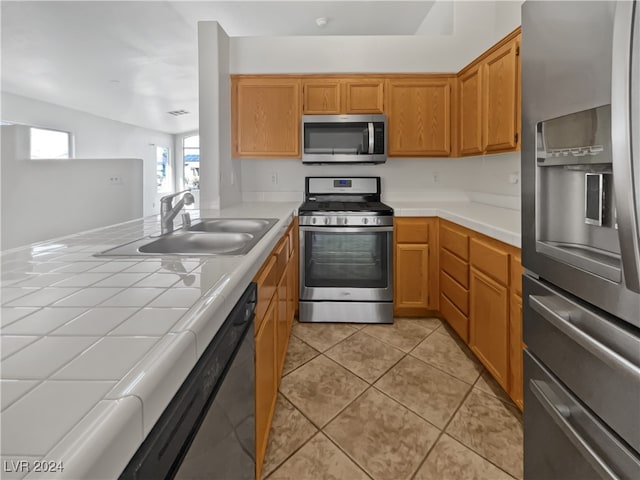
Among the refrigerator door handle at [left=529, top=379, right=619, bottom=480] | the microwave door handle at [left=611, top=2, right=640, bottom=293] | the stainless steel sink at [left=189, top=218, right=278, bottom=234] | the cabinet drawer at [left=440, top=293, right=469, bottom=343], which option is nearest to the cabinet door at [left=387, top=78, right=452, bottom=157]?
the cabinet drawer at [left=440, top=293, right=469, bottom=343]

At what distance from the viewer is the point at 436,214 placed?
2.97m

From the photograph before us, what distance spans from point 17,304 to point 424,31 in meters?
4.67

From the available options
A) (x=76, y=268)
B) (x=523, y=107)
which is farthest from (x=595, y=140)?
(x=76, y=268)

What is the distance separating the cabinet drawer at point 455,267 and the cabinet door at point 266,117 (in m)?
1.57

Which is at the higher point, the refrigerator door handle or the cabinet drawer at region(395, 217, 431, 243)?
the cabinet drawer at region(395, 217, 431, 243)

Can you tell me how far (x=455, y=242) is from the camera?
262 cm

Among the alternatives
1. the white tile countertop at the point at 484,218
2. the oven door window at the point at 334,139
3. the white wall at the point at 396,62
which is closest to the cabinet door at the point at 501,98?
the white tile countertop at the point at 484,218

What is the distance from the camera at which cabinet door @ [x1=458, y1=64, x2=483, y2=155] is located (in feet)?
9.32

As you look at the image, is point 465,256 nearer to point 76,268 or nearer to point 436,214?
point 436,214

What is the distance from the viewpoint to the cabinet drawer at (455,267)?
2.46 meters

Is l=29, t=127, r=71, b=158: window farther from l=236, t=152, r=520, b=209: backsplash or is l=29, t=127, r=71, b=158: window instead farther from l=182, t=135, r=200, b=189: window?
l=182, t=135, r=200, b=189: window

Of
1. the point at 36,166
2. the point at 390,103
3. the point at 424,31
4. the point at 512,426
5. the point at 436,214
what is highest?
the point at 424,31

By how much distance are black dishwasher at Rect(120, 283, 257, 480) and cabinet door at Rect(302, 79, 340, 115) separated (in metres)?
2.54

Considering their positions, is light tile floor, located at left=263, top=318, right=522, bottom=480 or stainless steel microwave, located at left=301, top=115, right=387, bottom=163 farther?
stainless steel microwave, located at left=301, top=115, right=387, bottom=163
